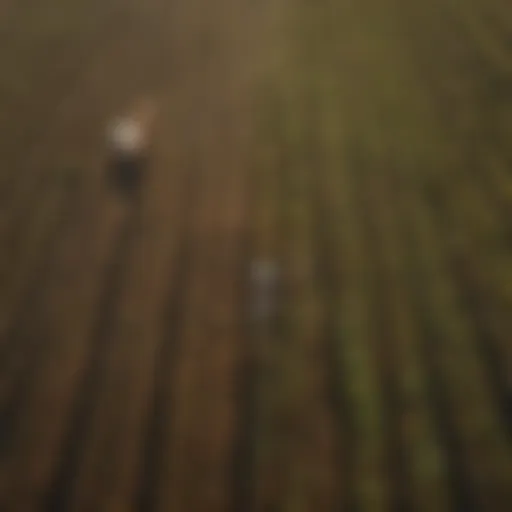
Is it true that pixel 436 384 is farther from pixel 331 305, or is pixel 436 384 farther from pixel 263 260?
pixel 263 260

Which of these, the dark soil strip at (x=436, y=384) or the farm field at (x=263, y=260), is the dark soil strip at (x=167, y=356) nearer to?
the farm field at (x=263, y=260)

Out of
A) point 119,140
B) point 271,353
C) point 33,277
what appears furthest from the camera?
point 119,140

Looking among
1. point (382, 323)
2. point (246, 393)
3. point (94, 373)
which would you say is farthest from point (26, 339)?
point (382, 323)

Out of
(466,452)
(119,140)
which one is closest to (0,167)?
(119,140)

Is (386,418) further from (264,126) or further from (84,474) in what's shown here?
(264,126)

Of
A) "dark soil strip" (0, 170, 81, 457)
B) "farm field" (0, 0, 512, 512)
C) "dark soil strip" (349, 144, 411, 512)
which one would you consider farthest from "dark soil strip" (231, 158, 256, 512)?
"dark soil strip" (0, 170, 81, 457)

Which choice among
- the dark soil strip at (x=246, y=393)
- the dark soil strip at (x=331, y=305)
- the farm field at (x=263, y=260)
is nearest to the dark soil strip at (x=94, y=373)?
the farm field at (x=263, y=260)
